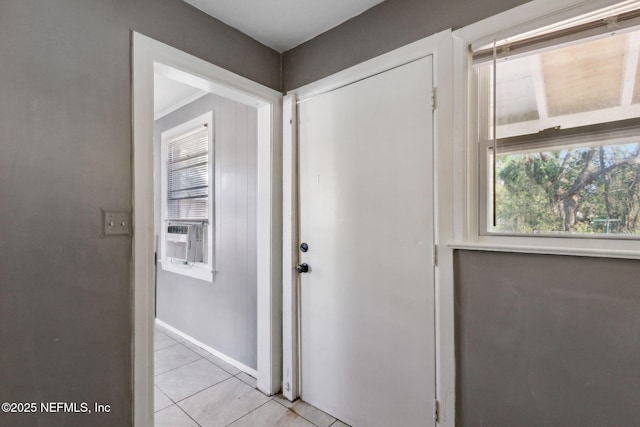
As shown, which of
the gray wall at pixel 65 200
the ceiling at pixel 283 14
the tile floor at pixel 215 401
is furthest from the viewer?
the tile floor at pixel 215 401

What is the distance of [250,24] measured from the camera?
5.97 feet

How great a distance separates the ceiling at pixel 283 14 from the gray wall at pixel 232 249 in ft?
2.02

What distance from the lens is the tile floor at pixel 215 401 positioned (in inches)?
71.8

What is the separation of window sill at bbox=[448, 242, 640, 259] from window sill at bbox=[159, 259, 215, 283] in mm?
2180

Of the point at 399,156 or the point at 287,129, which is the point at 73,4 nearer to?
the point at 287,129

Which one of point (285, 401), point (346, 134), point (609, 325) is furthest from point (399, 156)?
point (285, 401)

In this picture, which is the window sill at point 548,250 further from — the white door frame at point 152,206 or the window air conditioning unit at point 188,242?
the window air conditioning unit at point 188,242

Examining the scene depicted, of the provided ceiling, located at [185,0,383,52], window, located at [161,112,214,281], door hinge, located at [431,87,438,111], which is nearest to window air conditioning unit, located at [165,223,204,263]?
window, located at [161,112,214,281]

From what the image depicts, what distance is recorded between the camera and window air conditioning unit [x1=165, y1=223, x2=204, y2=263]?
2826 millimetres

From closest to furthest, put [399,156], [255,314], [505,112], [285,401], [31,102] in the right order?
[31,102], [505,112], [399,156], [285,401], [255,314]

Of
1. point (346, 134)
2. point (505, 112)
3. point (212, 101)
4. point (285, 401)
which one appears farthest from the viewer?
point (212, 101)

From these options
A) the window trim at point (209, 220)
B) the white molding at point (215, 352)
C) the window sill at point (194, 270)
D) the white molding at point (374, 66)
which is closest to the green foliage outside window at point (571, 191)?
the white molding at point (374, 66)

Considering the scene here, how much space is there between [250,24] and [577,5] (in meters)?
1.61

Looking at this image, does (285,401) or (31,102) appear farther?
(285,401)
